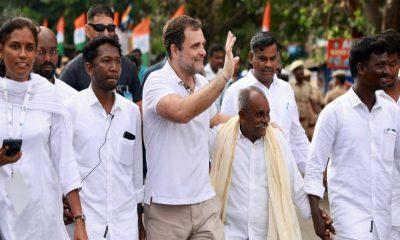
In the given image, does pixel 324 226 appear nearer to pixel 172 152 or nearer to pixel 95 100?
pixel 172 152

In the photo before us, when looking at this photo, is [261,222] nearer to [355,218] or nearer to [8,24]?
[355,218]

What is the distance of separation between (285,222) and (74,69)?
88.4 inches

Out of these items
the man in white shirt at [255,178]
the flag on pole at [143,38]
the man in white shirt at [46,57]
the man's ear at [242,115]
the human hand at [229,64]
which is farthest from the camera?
the flag on pole at [143,38]

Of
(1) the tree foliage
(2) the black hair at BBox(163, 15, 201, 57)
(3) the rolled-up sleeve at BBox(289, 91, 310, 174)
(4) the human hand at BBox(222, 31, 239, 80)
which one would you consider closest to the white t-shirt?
(2) the black hair at BBox(163, 15, 201, 57)

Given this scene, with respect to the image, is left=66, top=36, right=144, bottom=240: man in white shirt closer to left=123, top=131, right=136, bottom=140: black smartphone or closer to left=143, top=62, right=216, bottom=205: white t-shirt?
left=123, top=131, right=136, bottom=140: black smartphone

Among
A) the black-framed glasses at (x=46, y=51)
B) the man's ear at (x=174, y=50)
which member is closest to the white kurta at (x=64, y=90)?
the black-framed glasses at (x=46, y=51)

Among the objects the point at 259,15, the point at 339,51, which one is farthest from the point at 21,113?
the point at 259,15

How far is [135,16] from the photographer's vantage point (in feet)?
129

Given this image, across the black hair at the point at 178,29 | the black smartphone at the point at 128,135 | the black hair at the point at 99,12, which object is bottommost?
the black smartphone at the point at 128,135

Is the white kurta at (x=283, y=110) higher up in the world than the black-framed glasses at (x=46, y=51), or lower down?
lower down

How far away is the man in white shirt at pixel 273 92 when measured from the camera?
315 inches

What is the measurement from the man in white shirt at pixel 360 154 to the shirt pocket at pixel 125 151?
122cm

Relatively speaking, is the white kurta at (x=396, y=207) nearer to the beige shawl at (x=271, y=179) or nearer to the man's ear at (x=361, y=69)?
the man's ear at (x=361, y=69)

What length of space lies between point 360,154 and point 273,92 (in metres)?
2.09
